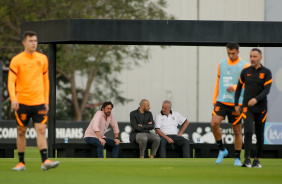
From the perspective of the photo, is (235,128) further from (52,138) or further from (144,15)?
(144,15)

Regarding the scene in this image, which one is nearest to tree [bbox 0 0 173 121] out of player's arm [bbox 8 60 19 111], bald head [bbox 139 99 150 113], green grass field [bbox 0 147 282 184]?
bald head [bbox 139 99 150 113]

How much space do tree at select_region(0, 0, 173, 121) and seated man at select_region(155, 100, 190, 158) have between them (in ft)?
57.4

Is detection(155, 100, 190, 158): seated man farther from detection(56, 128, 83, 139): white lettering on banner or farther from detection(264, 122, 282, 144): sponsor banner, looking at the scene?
detection(56, 128, 83, 139): white lettering on banner

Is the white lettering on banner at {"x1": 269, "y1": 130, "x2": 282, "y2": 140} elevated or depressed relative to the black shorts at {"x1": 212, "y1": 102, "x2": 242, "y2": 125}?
depressed

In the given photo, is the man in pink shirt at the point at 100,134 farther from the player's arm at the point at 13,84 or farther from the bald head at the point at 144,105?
the player's arm at the point at 13,84

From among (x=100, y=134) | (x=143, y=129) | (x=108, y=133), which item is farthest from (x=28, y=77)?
(x=108, y=133)

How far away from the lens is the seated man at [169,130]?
53.4 feet

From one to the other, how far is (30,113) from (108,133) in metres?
16.9

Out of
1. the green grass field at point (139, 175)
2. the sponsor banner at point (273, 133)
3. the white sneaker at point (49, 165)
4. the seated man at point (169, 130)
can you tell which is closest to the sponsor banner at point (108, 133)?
the sponsor banner at point (273, 133)

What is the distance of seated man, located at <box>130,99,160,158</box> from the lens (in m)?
16.0

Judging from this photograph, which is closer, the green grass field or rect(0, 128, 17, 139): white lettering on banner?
the green grass field

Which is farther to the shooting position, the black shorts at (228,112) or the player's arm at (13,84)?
the black shorts at (228,112)

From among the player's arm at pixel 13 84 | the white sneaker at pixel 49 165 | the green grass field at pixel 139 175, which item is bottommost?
the green grass field at pixel 139 175

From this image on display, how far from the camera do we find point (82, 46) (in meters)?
34.4
